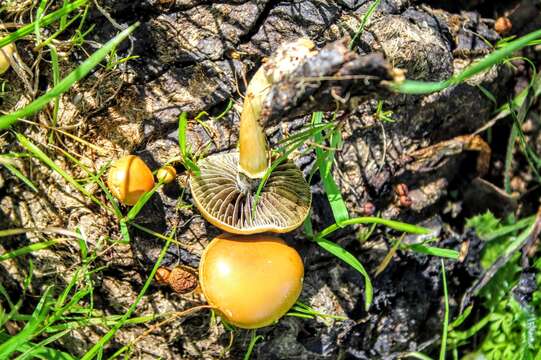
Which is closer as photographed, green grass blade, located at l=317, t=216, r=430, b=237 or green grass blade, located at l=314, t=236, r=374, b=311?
green grass blade, located at l=317, t=216, r=430, b=237

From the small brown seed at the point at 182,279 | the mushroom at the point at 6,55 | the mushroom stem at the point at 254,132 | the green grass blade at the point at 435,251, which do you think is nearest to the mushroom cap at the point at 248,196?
the mushroom stem at the point at 254,132

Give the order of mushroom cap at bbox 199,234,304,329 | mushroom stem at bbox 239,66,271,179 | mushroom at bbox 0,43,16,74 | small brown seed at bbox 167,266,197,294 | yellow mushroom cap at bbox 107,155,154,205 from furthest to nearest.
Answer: small brown seed at bbox 167,266,197,294
mushroom at bbox 0,43,16,74
yellow mushroom cap at bbox 107,155,154,205
mushroom cap at bbox 199,234,304,329
mushroom stem at bbox 239,66,271,179

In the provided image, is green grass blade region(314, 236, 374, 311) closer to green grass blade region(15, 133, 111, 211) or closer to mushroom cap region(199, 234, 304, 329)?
mushroom cap region(199, 234, 304, 329)

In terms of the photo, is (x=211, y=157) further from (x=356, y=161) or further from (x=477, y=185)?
(x=477, y=185)

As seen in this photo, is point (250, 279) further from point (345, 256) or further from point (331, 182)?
point (331, 182)

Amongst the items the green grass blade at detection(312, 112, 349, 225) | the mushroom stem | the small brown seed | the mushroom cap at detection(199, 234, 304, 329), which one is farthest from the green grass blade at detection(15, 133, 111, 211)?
the green grass blade at detection(312, 112, 349, 225)
